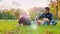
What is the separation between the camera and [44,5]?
1.15 metres

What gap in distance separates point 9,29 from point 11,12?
0.14 m

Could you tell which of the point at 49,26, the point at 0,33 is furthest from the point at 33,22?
the point at 0,33

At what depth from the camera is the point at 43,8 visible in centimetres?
115

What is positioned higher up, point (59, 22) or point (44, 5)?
point (44, 5)

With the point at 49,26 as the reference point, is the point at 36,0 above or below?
above

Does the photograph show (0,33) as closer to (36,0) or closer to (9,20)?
(9,20)

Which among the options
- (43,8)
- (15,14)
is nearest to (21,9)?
(15,14)

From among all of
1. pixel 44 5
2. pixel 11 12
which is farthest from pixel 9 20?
pixel 44 5

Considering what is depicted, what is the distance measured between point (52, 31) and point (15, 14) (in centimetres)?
33

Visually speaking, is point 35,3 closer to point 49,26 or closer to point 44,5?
point 44,5

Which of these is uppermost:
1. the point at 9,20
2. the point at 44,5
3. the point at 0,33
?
the point at 44,5

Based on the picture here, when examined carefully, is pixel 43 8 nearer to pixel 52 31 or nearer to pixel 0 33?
pixel 52 31

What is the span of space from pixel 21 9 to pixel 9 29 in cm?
19

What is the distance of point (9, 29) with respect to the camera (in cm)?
113
